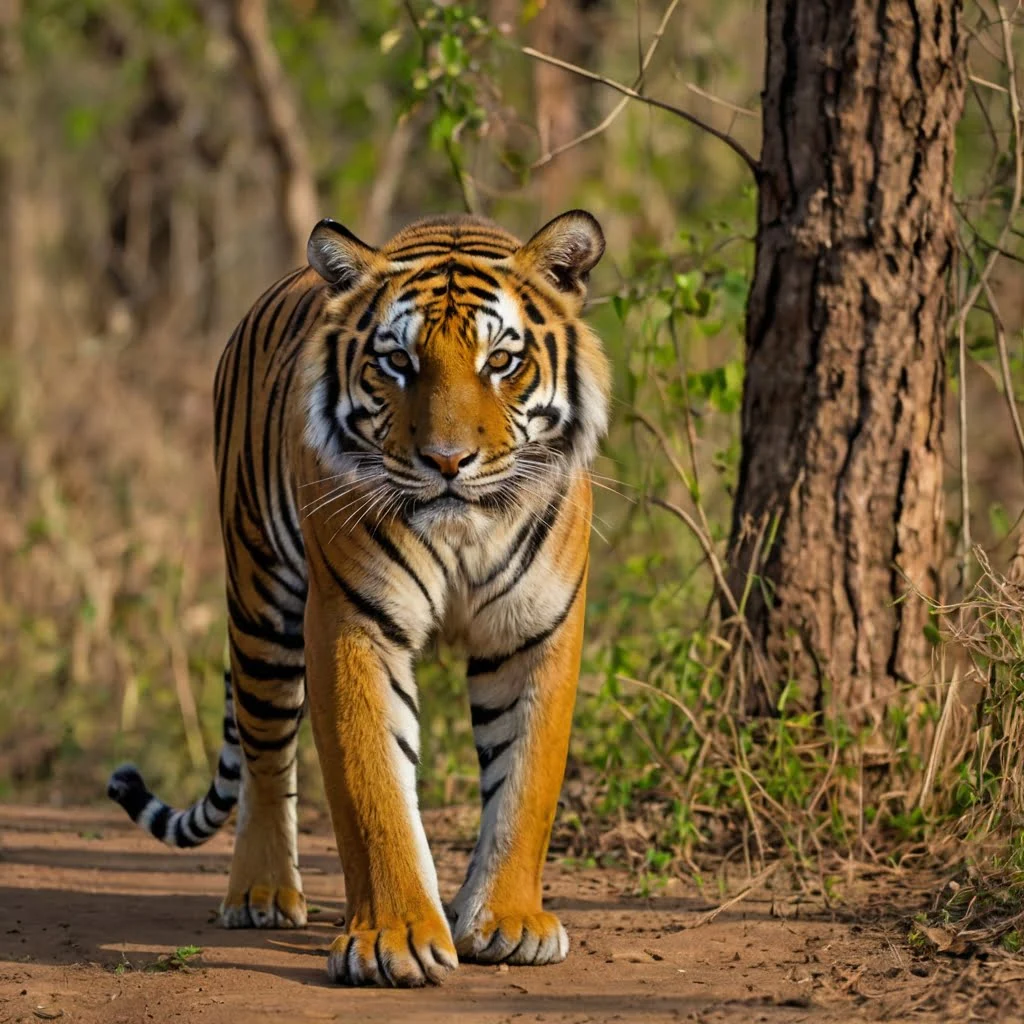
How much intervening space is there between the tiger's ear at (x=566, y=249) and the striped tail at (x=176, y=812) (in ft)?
4.97

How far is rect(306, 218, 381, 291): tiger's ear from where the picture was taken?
366 cm

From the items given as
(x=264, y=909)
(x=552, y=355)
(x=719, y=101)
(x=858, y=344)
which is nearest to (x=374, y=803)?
(x=264, y=909)

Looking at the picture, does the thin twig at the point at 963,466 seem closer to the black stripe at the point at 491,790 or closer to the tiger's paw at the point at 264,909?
the black stripe at the point at 491,790

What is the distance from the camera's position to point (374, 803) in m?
3.42

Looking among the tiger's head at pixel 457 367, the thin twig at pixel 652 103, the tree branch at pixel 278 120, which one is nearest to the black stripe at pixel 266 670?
the tiger's head at pixel 457 367

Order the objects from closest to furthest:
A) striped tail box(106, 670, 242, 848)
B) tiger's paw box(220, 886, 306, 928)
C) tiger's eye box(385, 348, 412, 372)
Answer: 1. tiger's eye box(385, 348, 412, 372)
2. tiger's paw box(220, 886, 306, 928)
3. striped tail box(106, 670, 242, 848)

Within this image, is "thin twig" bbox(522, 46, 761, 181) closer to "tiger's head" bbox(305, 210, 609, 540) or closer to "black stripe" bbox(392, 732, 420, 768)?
"tiger's head" bbox(305, 210, 609, 540)

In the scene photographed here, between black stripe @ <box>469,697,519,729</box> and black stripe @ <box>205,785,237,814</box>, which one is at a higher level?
black stripe @ <box>469,697,519,729</box>

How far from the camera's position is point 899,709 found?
4.34 meters

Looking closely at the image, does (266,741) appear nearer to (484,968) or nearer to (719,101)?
(484,968)

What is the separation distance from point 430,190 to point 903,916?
875 centimetres

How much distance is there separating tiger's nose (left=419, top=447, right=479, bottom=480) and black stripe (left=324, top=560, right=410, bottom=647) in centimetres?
35

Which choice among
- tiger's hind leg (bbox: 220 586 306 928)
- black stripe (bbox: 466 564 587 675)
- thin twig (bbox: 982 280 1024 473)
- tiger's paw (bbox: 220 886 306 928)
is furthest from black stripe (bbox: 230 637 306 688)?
thin twig (bbox: 982 280 1024 473)

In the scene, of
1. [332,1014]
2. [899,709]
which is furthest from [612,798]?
[332,1014]
